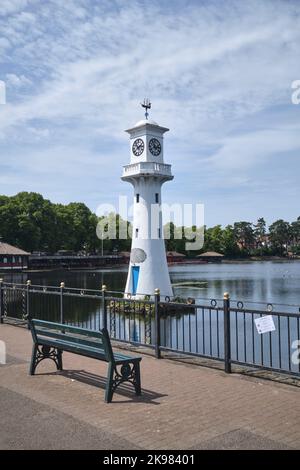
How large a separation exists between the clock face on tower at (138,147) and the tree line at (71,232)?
57786 millimetres

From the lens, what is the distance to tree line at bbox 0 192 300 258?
8394 centimetres

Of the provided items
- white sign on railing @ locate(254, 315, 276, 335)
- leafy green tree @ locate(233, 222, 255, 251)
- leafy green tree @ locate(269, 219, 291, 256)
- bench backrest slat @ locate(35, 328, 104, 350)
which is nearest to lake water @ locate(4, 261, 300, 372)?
white sign on railing @ locate(254, 315, 276, 335)

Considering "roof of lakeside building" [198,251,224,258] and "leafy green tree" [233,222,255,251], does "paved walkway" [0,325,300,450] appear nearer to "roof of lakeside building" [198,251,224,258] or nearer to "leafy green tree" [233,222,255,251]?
"roof of lakeside building" [198,251,224,258]

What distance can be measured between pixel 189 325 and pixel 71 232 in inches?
3545

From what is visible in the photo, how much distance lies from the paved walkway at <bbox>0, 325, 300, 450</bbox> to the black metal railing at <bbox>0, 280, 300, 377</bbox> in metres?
0.93

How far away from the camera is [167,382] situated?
8.09 m

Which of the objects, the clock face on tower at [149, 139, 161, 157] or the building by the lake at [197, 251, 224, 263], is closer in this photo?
the clock face on tower at [149, 139, 161, 157]

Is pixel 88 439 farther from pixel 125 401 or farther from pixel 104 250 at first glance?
pixel 104 250

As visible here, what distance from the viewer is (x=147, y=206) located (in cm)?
2867

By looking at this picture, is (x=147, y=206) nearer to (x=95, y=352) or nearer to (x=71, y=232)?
(x=95, y=352)

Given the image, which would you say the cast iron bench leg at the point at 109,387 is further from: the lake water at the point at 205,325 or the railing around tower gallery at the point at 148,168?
the railing around tower gallery at the point at 148,168

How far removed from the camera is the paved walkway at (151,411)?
215 inches

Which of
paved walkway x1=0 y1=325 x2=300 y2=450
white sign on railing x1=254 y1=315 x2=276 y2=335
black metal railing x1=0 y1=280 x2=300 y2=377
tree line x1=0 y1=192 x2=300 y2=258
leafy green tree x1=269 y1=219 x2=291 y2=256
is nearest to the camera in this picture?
paved walkway x1=0 y1=325 x2=300 y2=450
